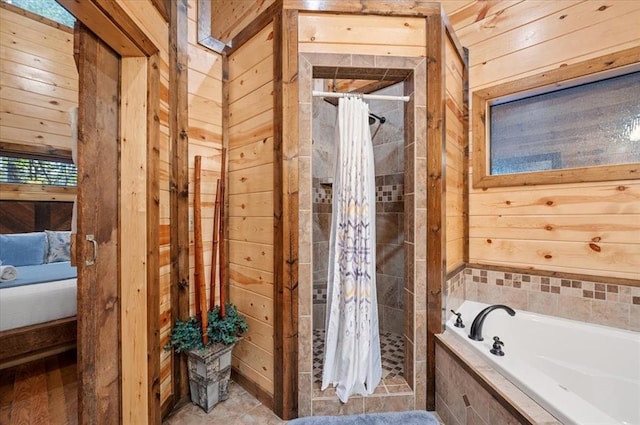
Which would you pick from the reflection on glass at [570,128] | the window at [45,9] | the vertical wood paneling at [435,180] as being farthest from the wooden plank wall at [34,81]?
the reflection on glass at [570,128]

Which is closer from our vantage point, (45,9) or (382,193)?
(382,193)

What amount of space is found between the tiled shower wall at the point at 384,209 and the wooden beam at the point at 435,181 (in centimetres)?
78

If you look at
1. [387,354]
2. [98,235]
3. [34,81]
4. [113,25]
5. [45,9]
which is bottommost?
[387,354]

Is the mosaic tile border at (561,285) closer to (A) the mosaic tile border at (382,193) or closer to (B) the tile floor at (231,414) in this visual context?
(A) the mosaic tile border at (382,193)

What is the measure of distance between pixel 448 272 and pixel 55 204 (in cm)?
414

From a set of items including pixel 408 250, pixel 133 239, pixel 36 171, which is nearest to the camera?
pixel 133 239

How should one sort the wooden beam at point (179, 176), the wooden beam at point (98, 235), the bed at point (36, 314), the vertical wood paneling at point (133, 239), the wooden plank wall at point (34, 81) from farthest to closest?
1. the wooden plank wall at point (34, 81)
2. the bed at point (36, 314)
3. the wooden beam at point (179, 176)
4. the vertical wood paneling at point (133, 239)
5. the wooden beam at point (98, 235)

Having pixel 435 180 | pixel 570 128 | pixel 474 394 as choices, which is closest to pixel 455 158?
pixel 435 180

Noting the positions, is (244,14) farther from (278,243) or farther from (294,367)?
(294,367)

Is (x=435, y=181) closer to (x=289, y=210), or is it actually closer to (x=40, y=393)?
(x=289, y=210)

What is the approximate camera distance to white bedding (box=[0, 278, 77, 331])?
6.02 ft

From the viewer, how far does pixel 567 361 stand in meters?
1.45

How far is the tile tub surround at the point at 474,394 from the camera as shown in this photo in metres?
0.94

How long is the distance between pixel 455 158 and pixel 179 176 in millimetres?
1888
